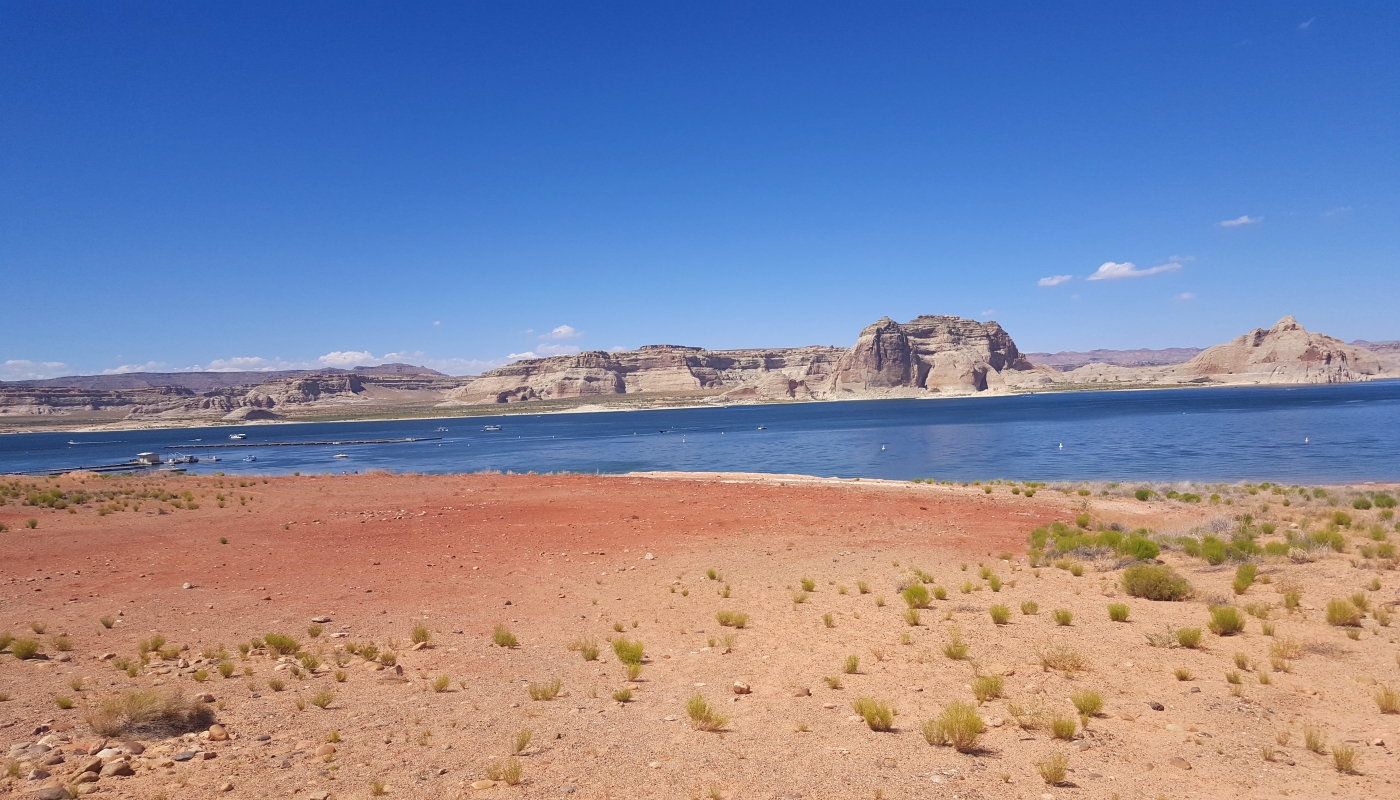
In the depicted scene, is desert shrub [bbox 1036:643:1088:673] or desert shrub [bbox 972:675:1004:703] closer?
desert shrub [bbox 972:675:1004:703]

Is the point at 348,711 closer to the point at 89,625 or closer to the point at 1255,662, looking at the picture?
the point at 89,625

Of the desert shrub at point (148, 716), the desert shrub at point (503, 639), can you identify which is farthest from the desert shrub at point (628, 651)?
the desert shrub at point (148, 716)

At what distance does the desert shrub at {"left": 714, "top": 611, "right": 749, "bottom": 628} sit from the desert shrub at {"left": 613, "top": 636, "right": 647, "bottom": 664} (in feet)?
5.44

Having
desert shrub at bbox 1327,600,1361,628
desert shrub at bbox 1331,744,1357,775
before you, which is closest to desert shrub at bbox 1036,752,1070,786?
desert shrub at bbox 1331,744,1357,775

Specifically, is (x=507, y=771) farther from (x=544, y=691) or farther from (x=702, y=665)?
(x=702, y=665)

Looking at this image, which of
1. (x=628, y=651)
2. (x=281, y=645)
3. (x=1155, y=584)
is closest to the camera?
(x=628, y=651)

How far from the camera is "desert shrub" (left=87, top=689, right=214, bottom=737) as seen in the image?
632 cm

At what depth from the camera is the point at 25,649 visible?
29.0 ft

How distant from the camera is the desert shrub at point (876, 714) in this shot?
6.77 m

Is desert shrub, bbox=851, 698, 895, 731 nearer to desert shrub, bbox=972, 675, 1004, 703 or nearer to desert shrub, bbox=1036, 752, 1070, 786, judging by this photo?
desert shrub, bbox=972, 675, 1004, 703

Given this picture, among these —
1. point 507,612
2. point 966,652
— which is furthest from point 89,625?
point 966,652

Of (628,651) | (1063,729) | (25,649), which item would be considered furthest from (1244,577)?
(25,649)

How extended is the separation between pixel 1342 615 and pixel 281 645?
1380 centimetres

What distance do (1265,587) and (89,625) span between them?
18.2 metres
